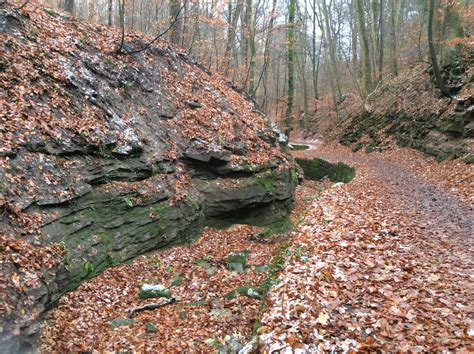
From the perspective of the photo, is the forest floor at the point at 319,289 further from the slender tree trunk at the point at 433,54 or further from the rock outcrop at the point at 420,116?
the slender tree trunk at the point at 433,54

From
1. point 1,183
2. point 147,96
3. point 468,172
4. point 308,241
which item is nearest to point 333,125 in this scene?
point 468,172

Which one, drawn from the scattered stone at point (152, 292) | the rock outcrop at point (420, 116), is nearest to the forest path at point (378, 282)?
the scattered stone at point (152, 292)

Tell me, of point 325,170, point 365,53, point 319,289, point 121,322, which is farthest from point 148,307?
point 365,53

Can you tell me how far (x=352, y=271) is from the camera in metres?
6.12

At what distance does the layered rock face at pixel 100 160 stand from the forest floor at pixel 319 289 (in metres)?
0.68

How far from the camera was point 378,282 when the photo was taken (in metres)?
5.69

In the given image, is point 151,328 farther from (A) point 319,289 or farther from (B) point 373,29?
(B) point 373,29

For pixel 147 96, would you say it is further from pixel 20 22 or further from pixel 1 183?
pixel 1 183

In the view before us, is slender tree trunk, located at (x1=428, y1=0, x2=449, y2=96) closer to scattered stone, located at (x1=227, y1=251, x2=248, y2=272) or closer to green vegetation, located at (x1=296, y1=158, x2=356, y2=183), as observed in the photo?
green vegetation, located at (x1=296, y1=158, x2=356, y2=183)

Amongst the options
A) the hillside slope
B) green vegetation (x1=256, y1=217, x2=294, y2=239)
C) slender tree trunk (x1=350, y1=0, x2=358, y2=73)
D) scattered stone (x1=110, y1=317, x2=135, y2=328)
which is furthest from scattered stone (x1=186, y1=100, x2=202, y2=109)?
slender tree trunk (x1=350, y1=0, x2=358, y2=73)

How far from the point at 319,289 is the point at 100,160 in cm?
591

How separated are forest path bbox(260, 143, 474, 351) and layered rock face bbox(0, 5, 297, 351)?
3.42 metres

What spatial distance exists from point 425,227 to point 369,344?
482 cm

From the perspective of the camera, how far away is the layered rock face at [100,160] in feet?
21.3
